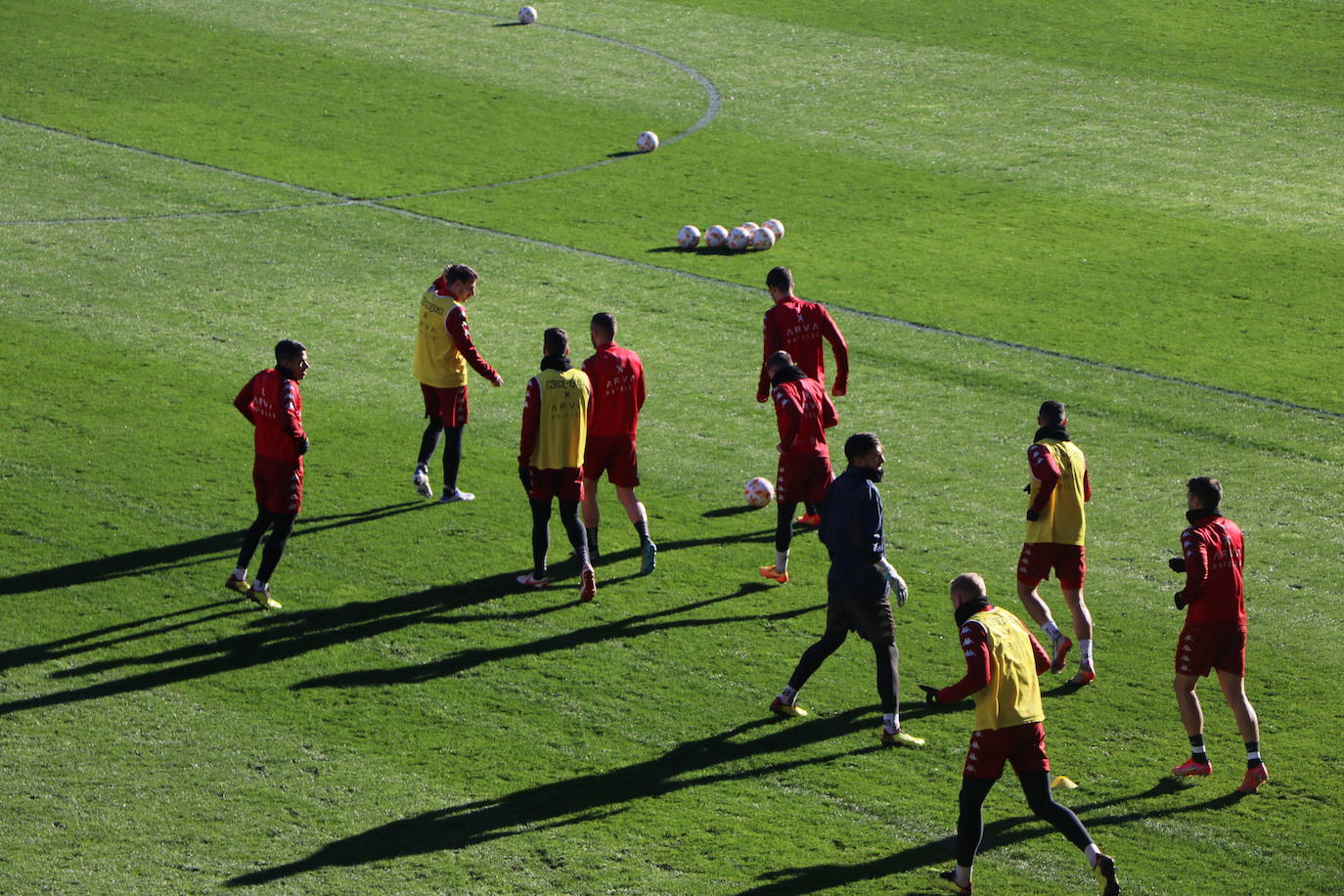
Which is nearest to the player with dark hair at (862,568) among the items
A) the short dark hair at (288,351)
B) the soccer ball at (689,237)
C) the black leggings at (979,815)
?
the black leggings at (979,815)

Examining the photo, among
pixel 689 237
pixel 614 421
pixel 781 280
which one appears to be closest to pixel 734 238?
pixel 689 237

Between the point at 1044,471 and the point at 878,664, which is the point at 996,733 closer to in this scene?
the point at 878,664

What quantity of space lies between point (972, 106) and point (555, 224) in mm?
12606

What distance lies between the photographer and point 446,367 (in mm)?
16156

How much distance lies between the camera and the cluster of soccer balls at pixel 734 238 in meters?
25.9

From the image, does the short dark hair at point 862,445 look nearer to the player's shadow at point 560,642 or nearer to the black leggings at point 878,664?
the black leggings at point 878,664

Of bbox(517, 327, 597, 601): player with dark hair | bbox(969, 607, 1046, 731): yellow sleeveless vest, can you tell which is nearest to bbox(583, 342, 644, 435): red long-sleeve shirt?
bbox(517, 327, 597, 601): player with dark hair

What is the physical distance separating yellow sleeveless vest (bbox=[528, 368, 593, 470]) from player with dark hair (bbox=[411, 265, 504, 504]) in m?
2.00

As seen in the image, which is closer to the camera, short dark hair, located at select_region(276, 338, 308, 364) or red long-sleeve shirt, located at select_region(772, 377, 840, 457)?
short dark hair, located at select_region(276, 338, 308, 364)

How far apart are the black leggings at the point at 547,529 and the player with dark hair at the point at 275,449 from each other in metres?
2.06

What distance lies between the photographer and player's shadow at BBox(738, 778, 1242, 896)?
33.4 ft

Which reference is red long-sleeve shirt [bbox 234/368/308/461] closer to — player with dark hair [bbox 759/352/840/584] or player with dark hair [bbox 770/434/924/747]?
player with dark hair [bbox 759/352/840/584]

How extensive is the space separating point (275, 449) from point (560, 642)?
2.91 meters

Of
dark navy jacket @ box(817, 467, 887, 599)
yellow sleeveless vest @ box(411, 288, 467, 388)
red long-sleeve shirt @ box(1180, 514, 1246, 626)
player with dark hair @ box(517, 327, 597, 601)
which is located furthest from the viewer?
yellow sleeveless vest @ box(411, 288, 467, 388)
